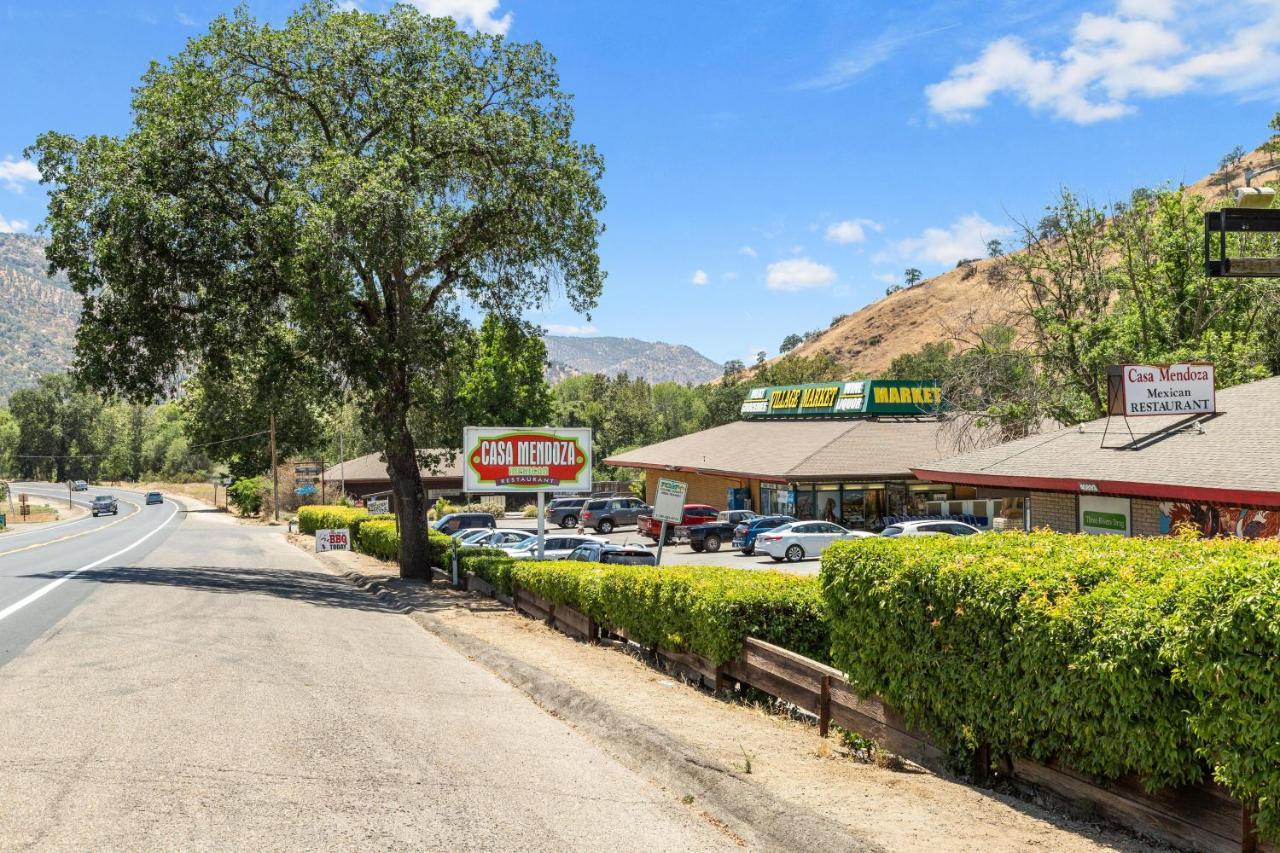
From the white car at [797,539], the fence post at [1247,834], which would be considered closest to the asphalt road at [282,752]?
the fence post at [1247,834]

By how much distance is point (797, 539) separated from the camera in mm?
34125

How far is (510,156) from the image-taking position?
78.2 feet

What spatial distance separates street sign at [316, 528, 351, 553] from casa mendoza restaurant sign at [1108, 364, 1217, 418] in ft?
92.5

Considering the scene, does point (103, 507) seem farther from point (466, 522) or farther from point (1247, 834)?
point (1247, 834)

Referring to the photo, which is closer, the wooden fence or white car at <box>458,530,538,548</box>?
the wooden fence

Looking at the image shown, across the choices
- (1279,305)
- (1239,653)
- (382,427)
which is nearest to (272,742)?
(1239,653)

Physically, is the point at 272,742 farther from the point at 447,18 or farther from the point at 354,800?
the point at 447,18

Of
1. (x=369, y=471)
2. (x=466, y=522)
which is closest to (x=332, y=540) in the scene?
(x=466, y=522)

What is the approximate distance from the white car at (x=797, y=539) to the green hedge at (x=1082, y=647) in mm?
25831

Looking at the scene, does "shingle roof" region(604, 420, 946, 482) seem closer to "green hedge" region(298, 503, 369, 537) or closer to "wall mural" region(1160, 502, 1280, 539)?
"green hedge" region(298, 503, 369, 537)

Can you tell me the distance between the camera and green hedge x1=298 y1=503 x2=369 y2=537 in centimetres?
4425

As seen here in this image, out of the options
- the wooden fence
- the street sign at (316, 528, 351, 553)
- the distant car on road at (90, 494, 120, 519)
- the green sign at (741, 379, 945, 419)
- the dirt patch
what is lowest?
the distant car on road at (90, 494, 120, 519)

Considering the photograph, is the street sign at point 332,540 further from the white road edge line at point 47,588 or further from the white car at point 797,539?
the white car at point 797,539

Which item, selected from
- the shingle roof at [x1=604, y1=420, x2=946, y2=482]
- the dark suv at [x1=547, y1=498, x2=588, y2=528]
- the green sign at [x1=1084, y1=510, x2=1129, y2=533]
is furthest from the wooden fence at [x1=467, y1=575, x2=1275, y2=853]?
the dark suv at [x1=547, y1=498, x2=588, y2=528]
